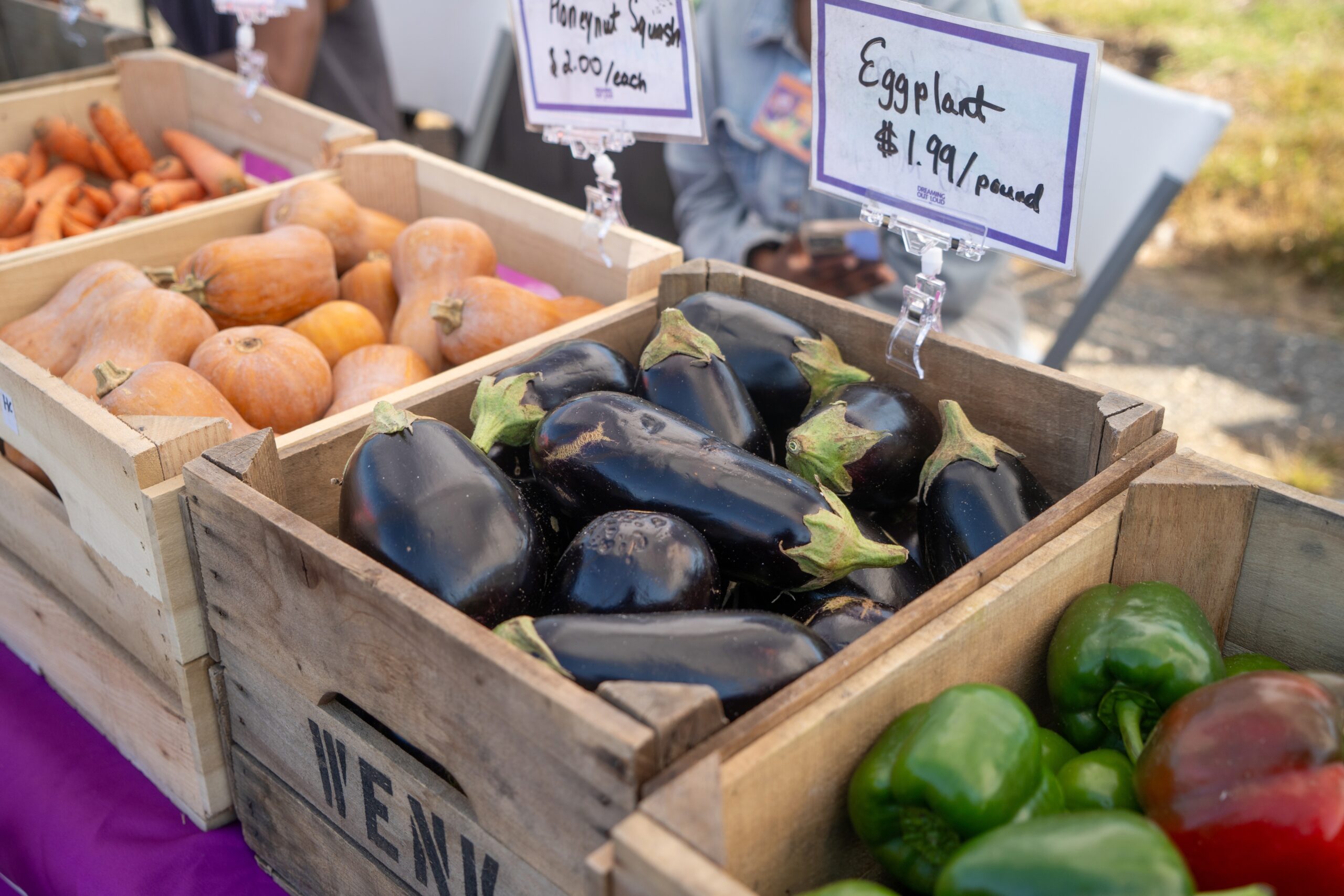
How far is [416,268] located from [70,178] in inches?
40.3

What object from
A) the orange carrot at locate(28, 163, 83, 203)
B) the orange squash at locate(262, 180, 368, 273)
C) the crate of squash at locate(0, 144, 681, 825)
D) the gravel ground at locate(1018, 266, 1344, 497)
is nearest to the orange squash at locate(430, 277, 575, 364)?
the crate of squash at locate(0, 144, 681, 825)

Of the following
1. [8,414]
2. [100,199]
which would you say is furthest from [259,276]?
[100,199]

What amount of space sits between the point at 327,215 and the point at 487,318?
1.38 feet

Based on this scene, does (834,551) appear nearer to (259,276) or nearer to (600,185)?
(600,185)

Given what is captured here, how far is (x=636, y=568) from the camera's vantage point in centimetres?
85

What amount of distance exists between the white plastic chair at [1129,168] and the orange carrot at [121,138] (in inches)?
71.0

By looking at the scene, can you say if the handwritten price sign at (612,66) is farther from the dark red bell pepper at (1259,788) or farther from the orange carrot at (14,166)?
the orange carrot at (14,166)

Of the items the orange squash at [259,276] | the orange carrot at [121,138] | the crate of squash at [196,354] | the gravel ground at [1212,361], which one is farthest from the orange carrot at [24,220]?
the gravel ground at [1212,361]

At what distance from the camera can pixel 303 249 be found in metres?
1.49

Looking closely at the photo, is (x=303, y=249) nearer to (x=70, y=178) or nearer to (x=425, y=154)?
(x=425, y=154)

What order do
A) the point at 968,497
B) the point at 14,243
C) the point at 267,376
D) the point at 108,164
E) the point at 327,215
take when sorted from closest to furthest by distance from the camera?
the point at 968,497, the point at 267,376, the point at 327,215, the point at 14,243, the point at 108,164

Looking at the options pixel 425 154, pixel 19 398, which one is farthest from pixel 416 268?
pixel 19 398

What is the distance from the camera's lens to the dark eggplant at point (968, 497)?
3.19ft

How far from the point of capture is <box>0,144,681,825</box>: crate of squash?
3.48 ft
